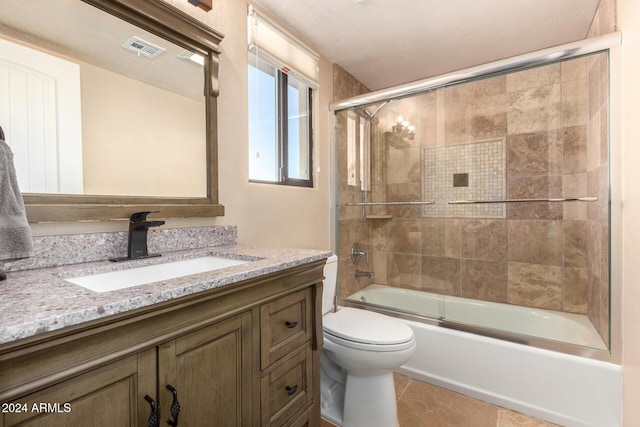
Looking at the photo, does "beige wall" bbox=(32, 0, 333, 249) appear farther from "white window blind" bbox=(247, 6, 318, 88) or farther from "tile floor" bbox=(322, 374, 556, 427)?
"tile floor" bbox=(322, 374, 556, 427)

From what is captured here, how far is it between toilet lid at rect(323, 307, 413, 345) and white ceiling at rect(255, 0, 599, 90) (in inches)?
71.1

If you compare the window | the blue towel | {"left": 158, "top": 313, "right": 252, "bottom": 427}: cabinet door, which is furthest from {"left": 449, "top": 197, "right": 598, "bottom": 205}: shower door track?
the blue towel

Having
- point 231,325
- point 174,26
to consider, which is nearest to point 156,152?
point 174,26

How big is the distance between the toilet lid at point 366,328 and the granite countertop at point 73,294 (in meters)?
0.65

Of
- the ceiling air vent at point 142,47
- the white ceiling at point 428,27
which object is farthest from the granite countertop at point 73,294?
the white ceiling at point 428,27

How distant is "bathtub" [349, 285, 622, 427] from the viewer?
58.2 inches

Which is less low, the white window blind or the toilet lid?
the white window blind

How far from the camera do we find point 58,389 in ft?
1.73

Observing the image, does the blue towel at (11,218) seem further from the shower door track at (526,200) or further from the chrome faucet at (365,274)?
the shower door track at (526,200)

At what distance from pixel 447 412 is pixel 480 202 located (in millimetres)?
1581

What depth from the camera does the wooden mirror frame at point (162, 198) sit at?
0.99 m

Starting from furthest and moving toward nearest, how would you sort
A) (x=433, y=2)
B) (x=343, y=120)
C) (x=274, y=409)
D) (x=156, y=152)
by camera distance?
(x=343, y=120), (x=433, y=2), (x=156, y=152), (x=274, y=409)

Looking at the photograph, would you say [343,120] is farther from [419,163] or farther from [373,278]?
[373,278]

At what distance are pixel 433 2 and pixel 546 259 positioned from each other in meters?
2.03
